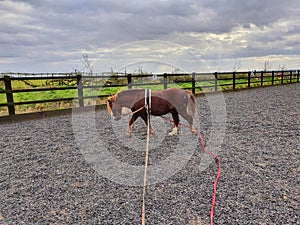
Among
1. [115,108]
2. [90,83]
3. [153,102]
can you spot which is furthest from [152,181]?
[90,83]

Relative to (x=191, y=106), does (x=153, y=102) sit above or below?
above

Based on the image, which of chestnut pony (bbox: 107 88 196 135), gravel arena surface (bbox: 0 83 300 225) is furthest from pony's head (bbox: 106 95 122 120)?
gravel arena surface (bbox: 0 83 300 225)

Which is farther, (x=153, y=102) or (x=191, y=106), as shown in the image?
(x=191, y=106)

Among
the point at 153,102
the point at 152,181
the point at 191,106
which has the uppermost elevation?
the point at 153,102

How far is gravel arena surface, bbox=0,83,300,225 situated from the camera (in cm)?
199

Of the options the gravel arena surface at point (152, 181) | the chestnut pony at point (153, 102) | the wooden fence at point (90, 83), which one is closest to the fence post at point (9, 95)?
the wooden fence at point (90, 83)

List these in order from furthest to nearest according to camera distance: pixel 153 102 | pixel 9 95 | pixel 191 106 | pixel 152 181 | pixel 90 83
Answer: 1. pixel 90 83
2. pixel 9 95
3. pixel 191 106
4. pixel 153 102
5. pixel 152 181

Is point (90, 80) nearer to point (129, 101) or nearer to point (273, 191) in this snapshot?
point (129, 101)

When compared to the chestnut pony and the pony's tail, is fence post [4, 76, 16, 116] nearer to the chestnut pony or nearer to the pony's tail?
the chestnut pony

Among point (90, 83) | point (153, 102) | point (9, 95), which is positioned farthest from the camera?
point (90, 83)

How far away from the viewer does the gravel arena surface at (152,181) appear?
78.3 inches

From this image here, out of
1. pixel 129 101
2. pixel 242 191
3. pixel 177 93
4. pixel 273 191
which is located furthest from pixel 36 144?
pixel 273 191

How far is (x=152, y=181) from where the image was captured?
261cm

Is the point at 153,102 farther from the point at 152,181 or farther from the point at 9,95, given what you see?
the point at 9,95
